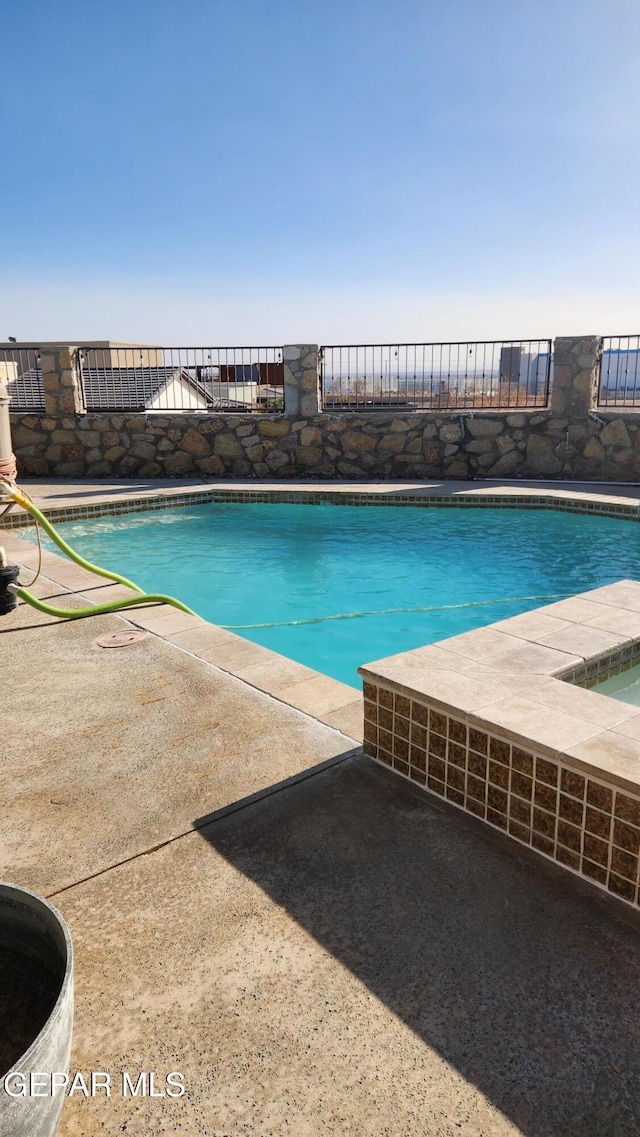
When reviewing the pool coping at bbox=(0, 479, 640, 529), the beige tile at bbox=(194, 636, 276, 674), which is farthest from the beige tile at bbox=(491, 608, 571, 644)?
the pool coping at bbox=(0, 479, 640, 529)

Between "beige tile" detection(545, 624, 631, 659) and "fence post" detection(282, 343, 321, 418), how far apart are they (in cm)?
885

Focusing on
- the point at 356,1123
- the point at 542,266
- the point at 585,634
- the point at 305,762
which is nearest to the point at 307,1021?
the point at 356,1123

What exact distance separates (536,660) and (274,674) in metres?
1.41

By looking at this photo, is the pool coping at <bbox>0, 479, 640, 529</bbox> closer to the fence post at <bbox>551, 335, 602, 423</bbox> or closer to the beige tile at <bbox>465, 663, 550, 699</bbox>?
the fence post at <bbox>551, 335, 602, 423</bbox>

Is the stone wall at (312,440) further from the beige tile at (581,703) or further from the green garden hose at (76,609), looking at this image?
the beige tile at (581,703)

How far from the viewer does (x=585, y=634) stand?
3.12 metres

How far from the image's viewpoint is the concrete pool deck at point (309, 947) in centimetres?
A: 140

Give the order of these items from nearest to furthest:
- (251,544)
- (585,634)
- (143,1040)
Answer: (143,1040) < (585,634) < (251,544)

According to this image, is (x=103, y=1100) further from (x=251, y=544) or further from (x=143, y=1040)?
(x=251, y=544)

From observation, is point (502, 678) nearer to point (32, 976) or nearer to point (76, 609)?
point (32, 976)

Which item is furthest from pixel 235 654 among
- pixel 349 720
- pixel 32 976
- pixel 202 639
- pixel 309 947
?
pixel 32 976

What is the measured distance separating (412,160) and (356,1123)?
1583 centimetres

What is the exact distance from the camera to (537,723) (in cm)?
217

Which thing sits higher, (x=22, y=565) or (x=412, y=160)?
(x=412, y=160)
